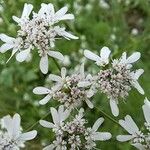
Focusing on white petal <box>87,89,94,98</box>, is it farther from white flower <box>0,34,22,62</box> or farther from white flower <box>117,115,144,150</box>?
white flower <box>0,34,22,62</box>

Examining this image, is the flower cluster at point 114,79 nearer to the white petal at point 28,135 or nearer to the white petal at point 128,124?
the white petal at point 128,124

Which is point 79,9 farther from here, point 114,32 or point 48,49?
point 48,49

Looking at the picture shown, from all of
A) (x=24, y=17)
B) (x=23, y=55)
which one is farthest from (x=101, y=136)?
(x=24, y=17)

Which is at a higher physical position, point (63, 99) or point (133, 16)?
point (133, 16)


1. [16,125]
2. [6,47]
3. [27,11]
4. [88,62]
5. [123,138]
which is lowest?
[123,138]

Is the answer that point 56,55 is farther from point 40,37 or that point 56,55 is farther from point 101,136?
point 101,136

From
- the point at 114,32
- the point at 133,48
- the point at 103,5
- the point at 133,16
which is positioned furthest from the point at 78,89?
the point at 133,16
